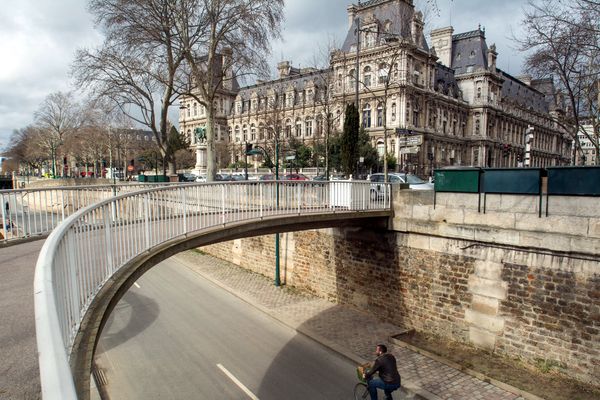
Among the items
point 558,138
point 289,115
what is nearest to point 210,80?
point 289,115

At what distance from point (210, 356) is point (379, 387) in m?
5.31

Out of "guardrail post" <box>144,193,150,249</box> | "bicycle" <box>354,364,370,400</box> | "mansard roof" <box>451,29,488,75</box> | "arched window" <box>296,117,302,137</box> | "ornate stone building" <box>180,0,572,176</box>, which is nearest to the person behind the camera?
"guardrail post" <box>144,193,150,249</box>

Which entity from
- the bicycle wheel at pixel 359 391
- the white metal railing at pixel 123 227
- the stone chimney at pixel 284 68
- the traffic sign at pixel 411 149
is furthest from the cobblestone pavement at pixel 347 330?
the stone chimney at pixel 284 68

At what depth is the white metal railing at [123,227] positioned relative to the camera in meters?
1.75

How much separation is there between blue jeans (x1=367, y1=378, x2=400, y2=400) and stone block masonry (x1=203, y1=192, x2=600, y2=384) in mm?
4285

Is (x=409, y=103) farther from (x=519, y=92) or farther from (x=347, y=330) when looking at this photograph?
(x=347, y=330)

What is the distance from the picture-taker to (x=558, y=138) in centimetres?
8944

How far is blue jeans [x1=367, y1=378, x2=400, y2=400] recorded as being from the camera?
28.2 feet

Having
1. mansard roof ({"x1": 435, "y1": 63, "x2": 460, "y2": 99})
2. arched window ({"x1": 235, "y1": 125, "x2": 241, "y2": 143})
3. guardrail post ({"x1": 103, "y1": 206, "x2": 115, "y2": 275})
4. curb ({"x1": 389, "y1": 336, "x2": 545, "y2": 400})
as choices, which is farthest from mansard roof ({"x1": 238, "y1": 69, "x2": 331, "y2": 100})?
guardrail post ({"x1": 103, "y1": 206, "x2": 115, "y2": 275})

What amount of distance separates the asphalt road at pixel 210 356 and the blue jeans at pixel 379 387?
134cm

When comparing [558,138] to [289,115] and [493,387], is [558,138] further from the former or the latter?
[493,387]

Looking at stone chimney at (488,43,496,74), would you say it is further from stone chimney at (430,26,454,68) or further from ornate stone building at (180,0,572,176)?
stone chimney at (430,26,454,68)

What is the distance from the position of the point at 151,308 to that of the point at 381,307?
883cm

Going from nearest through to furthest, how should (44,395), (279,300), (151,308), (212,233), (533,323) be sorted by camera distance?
→ (44,395)
(212,233)
(533,323)
(151,308)
(279,300)
